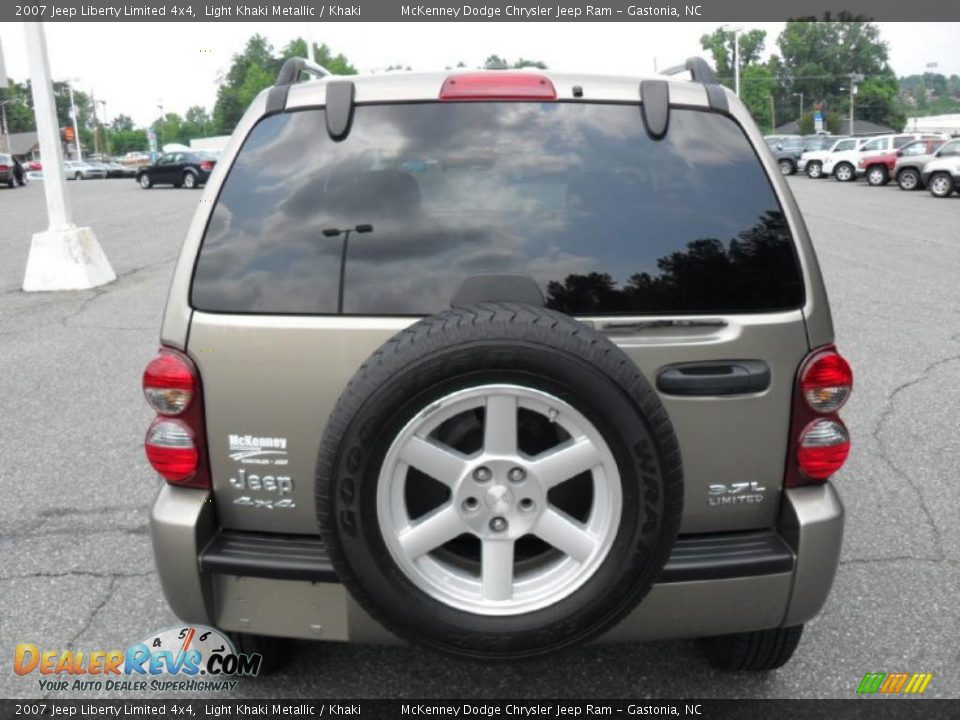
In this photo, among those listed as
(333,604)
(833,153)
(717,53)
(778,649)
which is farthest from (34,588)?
(717,53)

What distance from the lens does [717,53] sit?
374 feet

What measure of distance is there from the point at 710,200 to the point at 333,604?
1.56m

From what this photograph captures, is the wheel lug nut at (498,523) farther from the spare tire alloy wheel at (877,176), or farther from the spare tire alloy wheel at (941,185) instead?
the spare tire alloy wheel at (877,176)

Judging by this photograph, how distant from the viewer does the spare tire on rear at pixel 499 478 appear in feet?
6.79

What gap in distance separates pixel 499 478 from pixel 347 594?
0.57 meters

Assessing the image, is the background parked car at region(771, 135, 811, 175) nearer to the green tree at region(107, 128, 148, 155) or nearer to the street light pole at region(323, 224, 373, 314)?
the street light pole at region(323, 224, 373, 314)

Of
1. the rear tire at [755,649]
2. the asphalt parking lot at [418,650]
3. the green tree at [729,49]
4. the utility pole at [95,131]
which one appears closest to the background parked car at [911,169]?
the asphalt parking lot at [418,650]

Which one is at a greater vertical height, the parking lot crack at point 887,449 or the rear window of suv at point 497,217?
the rear window of suv at point 497,217

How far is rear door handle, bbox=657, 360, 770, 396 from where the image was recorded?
236 centimetres

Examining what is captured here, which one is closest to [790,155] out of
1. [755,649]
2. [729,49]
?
[755,649]

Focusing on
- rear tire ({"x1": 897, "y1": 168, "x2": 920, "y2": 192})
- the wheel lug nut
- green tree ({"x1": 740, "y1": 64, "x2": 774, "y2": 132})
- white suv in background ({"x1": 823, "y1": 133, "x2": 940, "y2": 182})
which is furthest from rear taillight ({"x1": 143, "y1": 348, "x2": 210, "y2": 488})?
green tree ({"x1": 740, "y1": 64, "x2": 774, "y2": 132})

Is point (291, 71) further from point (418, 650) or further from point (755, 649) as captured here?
point (755, 649)

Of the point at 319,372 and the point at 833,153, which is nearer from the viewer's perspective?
the point at 319,372

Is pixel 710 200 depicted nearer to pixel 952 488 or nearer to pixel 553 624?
pixel 553 624
